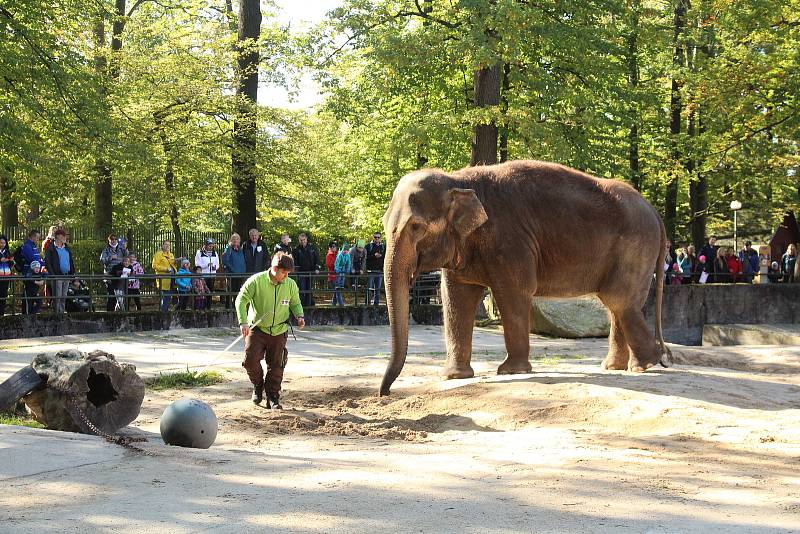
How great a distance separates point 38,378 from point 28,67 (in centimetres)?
1363

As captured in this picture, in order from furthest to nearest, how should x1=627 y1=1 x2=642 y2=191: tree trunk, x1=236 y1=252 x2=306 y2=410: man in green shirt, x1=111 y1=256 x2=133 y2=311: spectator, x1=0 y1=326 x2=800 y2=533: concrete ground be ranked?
1. x1=627 y1=1 x2=642 y2=191: tree trunk
2. x1=111 y1=256 x2=133 y2=311: spectator
3. x1=236 y1=252 x2=306 y2=410: man in green shirt
4. x1=0 y1=326 x2=800 y2=533: concrete ground

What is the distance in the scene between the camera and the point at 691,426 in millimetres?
10133

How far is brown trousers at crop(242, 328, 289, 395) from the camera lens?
12.1 meters

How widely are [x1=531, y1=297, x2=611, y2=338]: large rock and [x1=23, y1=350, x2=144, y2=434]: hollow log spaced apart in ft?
42.6

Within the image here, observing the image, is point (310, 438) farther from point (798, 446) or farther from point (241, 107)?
point (241, 107)

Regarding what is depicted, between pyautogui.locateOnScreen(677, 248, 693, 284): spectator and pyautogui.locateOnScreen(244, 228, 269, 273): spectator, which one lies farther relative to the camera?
pyautogui.locateOnScreen(677, 248, 693, 284): spectator

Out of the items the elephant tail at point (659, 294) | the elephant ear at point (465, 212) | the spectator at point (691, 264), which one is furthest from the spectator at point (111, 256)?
the spectator at point (691, 264)

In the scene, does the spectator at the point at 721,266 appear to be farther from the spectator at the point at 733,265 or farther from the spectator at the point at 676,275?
the spectator at the point at 676,275

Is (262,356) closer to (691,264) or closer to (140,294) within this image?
(140,294)

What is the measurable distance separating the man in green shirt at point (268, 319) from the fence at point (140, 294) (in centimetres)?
875

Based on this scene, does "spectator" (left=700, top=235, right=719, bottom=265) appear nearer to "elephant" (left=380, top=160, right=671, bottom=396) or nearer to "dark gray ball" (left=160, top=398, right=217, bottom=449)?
"elephant" (left=380, top=160, right=671, bottom=396)

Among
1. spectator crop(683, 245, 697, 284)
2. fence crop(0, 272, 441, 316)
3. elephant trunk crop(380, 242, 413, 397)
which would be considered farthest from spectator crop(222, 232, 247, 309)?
spectator crop(683, 245, 697, 284)

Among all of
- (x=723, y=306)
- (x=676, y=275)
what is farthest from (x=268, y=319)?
(x=723, y=306)

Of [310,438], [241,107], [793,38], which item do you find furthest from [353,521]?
[793,38]
